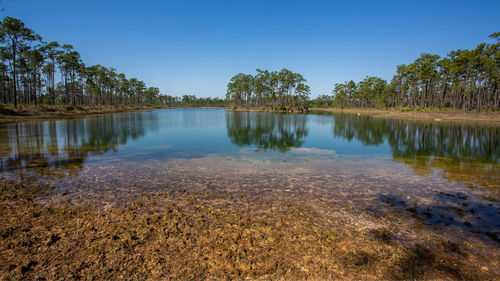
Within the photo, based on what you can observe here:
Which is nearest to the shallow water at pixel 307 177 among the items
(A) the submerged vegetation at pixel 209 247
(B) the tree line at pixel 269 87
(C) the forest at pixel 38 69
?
(A) the submerged vegetation at pixel 209 247

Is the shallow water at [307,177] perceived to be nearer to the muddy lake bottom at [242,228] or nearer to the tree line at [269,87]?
the muddy lake bottom at [242,228]

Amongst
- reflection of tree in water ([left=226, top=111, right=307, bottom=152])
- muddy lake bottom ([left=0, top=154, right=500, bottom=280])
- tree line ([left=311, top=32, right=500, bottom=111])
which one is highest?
tree line ([left=311, top=32, right=500, bottom=111])

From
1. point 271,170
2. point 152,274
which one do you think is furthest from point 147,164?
point 152,274

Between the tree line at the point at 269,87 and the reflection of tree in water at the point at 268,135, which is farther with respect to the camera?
the tree line at the point at 269,87

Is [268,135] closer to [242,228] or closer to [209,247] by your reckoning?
[242,228]

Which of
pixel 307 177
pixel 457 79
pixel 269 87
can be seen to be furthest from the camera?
pixel 269 87

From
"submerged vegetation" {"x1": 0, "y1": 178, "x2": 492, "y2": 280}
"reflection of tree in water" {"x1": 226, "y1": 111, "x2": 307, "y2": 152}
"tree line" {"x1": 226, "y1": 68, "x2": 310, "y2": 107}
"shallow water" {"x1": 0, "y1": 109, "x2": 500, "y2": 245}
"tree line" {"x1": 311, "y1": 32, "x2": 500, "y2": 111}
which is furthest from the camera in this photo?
"tree line" {"x1": 226, "y1": 68, "x2": 310, "y2": 107}

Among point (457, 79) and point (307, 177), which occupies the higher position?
point (457, 79)

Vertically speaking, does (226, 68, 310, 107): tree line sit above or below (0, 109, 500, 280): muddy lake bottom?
above

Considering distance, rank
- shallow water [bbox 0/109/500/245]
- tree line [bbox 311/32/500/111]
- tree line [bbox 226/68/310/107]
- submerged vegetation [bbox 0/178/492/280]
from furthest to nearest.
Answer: tree line [bbox 226/68/310/107], tree line [bbox 311/32/500/111], shallow water [bbox 0/109/500/245], submerged vegetation [bbox 0/178/492/280]

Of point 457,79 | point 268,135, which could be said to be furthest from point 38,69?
point 457,79

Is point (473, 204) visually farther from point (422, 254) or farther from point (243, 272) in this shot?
point (243, 272)

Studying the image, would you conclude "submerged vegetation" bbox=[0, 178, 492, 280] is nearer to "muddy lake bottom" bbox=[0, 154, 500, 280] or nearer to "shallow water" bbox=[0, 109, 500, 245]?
"muddy lake bottom" bbox=[0, 154, 500, 280]

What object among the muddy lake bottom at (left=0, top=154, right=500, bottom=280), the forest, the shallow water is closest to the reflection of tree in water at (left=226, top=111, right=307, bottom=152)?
the shallow water
